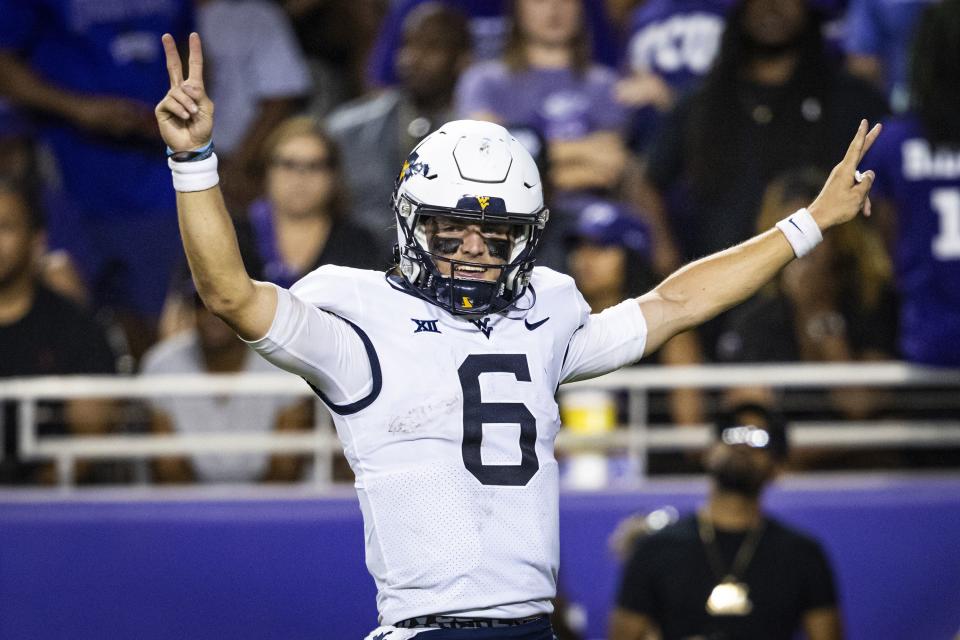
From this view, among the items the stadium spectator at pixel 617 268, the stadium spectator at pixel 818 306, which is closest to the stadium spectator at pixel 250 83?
the stadium spectator at pixel 617 268

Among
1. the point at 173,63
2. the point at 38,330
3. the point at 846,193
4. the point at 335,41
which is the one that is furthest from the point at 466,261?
the point at 335,41

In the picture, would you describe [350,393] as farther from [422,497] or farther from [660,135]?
[660,135]

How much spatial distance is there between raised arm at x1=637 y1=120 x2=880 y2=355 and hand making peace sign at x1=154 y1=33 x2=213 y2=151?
48.9 inches

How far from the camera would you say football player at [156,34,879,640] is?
10.8 ft

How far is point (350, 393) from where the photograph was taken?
3488 millimetres

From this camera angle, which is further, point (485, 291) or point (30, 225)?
point (30, 225)

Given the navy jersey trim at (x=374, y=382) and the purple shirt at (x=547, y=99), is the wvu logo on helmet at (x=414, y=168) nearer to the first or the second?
the navy jersey trim at (x=374, y=382)

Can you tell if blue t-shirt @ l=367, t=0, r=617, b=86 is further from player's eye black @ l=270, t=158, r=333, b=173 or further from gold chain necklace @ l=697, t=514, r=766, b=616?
gold chain necklace @ l=697, t=514, r=766, b=616

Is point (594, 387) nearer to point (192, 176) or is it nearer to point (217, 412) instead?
point (217, 412)

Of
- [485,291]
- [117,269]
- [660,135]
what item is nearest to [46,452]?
[117,269]

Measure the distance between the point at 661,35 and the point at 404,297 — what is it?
4208 mm

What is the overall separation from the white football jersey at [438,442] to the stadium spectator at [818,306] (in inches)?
125

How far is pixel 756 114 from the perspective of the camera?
22.9 feet

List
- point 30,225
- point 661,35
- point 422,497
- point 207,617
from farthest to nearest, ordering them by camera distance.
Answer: point 661,35, point 30,225, point 207,617, point 422,497
